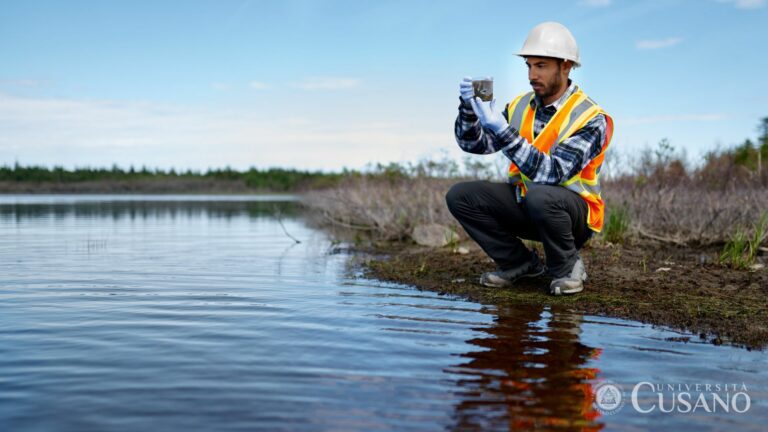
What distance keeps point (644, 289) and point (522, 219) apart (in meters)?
1.09

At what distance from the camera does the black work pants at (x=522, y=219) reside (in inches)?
203

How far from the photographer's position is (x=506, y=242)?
5.79m

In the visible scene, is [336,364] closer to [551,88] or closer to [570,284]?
[570,284]

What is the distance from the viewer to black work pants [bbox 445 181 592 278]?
5152mm

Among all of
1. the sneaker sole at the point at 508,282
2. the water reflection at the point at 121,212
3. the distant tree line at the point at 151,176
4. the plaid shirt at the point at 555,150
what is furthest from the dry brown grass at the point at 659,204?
the distant tree line at the point at 151,176

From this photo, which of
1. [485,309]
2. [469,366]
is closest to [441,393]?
[469,366]

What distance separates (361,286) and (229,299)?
3.98 feet

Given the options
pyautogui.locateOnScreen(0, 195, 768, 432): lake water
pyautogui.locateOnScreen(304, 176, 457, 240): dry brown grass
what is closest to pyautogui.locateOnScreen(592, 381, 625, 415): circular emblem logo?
pyautogui.locateOnScreen(0, 195, 768, 432): lake water

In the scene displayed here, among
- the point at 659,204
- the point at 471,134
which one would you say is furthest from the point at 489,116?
the point at 659,204

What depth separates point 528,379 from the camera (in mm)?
3127

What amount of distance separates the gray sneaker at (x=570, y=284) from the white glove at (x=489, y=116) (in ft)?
4.28

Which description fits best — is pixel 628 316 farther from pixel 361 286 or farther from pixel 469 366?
pixel 361 286

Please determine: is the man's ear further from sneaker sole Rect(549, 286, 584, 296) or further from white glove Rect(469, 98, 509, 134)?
sneaker sole Rect(549, 286, 584, 296)

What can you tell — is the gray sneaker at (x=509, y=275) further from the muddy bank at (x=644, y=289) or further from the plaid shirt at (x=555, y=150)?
the plaid shirt at (x=555, y=150)
